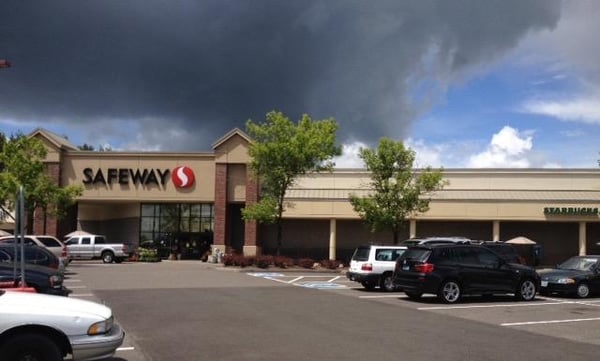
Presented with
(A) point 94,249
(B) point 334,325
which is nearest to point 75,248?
(A) point 94,249

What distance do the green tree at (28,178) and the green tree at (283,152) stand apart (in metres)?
11.4

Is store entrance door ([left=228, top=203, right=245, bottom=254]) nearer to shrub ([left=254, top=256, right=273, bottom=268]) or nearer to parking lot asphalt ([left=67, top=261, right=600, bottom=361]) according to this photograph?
shrub ([left=254, top=256, right=273, bottom=268])

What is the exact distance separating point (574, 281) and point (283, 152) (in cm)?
1888

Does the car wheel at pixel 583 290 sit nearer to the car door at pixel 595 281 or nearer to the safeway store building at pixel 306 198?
the car door at pixel 595 281

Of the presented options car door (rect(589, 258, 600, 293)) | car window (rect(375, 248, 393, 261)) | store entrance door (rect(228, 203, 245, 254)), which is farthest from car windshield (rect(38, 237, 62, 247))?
car door (rect(589, 258, 600, 293))

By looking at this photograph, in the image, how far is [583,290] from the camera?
2006 cm

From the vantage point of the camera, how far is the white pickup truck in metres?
42.0

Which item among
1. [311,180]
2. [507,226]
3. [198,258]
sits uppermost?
[311,180]

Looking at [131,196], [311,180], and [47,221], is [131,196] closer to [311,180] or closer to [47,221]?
[47,221]

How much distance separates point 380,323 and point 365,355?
12.0 feet

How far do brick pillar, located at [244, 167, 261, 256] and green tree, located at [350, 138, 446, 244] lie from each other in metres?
9.92

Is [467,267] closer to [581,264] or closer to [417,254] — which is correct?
[417,254]

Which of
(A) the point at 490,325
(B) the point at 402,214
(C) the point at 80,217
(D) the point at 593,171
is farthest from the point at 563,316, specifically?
(C) the point at 80,217

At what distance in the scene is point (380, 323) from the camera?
43.8ft
